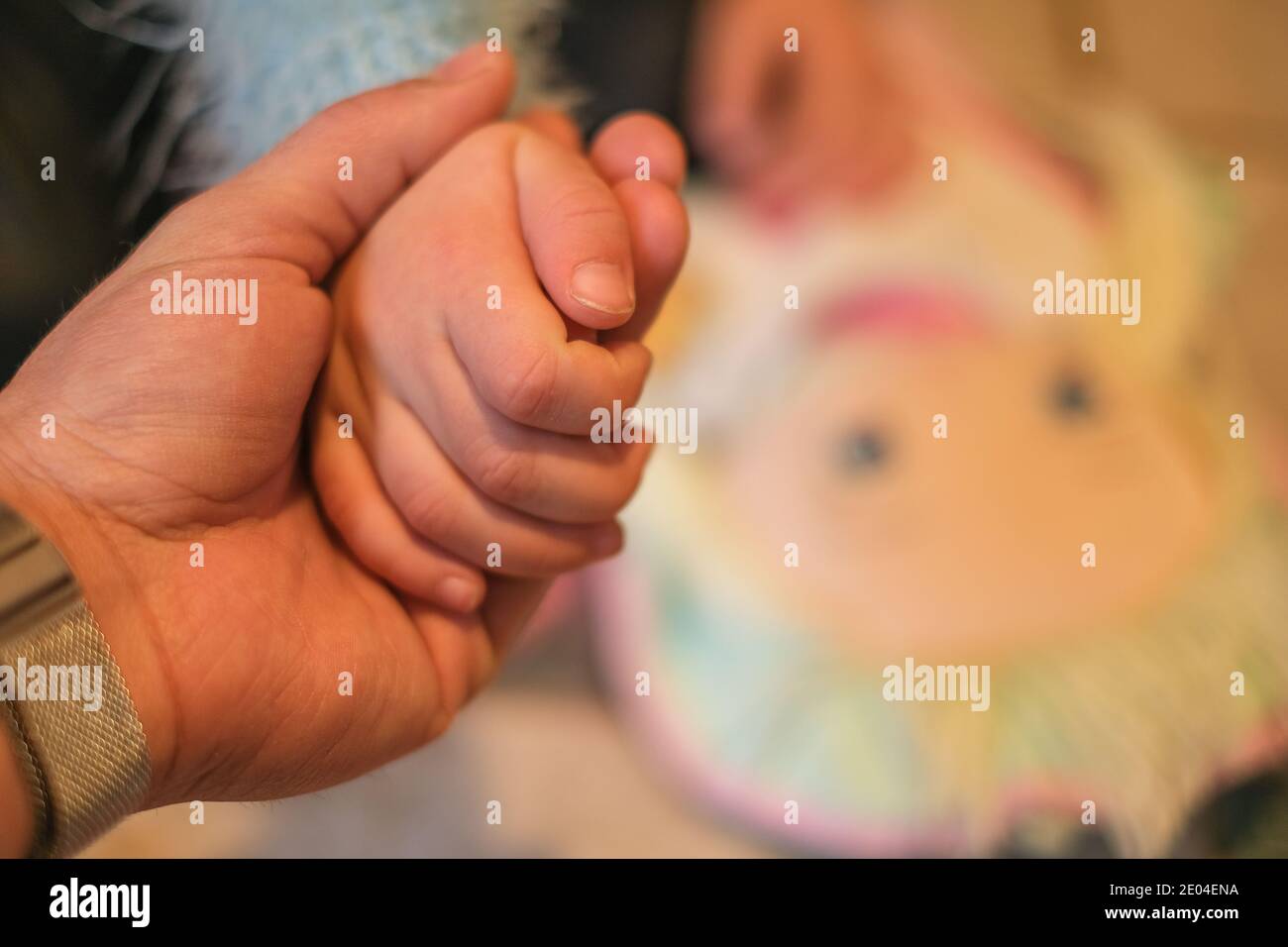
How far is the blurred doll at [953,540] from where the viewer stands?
2.21ft

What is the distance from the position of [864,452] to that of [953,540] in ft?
0.28

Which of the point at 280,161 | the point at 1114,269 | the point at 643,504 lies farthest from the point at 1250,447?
the point at 280,161

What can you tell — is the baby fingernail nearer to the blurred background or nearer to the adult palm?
the adult palm

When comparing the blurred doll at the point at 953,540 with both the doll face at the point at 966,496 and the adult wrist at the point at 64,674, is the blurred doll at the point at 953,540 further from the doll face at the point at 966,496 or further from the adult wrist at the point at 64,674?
the adult wrist at the point at 64,674

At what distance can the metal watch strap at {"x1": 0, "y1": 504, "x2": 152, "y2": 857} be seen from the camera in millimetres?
300

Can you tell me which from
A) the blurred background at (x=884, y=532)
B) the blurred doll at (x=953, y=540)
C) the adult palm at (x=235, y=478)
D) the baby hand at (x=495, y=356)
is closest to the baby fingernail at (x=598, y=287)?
the baby hand at (x=495, y=356)

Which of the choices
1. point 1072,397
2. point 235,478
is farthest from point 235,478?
point 1072,397

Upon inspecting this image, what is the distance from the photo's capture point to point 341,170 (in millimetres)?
389

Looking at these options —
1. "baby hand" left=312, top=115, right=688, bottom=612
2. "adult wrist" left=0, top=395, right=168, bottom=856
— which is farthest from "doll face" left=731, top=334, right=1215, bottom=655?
"adult wrist" left=0, top=395, right=168, bottom=856

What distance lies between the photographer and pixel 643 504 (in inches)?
28.5

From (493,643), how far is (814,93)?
1.76 feet

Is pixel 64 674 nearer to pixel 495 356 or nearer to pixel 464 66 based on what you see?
pixel 495 356

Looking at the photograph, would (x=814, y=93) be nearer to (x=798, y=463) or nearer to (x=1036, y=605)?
(x=798, y=463)
